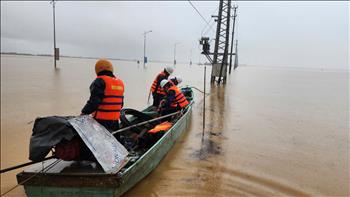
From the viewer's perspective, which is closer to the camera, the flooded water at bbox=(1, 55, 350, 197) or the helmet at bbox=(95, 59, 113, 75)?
the helmet at bbox=(95, 59, 113, 75)

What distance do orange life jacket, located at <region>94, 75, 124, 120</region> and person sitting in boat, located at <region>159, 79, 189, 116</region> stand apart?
8.84 feet

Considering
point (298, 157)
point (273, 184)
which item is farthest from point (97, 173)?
point (298, 157)

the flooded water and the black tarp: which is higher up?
the black tarp

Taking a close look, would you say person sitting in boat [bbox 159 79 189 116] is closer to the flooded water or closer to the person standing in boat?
the flooded water

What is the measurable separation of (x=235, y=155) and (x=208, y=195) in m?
2.01

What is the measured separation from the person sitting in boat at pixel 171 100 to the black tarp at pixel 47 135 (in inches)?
145

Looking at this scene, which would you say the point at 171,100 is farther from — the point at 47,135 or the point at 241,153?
the point at 47,135

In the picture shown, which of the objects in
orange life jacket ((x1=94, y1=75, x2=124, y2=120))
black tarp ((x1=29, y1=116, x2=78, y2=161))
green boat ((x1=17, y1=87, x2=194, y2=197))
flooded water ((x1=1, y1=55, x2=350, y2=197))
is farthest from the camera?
flooded water ((x1=1, y1=55, x2=350, y2=197))

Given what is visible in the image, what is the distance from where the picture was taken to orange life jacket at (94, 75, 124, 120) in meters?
3.86

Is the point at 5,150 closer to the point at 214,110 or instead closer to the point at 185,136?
the point at 185,136

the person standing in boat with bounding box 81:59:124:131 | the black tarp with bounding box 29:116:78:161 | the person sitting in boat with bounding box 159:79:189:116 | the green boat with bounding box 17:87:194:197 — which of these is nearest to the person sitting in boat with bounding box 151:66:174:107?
the person sitting in boat with bounding box 159:79:189:116

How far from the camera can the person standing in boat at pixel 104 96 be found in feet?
12.3

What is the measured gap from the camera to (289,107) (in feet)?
41.7

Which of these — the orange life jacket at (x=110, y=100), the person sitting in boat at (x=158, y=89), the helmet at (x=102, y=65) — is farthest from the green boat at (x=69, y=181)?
the person sitting in boat at (x=158, y=89)
